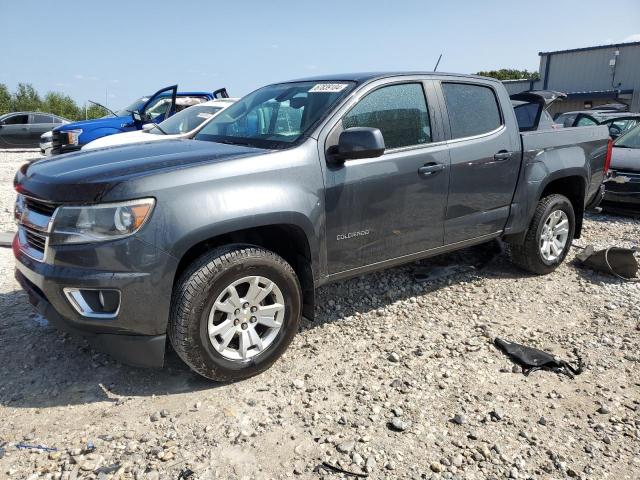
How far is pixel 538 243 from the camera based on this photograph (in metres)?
4.80

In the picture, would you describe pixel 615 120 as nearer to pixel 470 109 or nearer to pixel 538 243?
pixel 538 243

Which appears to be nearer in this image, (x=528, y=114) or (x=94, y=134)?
(x=528, y=114)

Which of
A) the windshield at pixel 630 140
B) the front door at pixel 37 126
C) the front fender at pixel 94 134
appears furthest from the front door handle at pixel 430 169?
the front door at pixel 37 126

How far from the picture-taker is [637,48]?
102 feet

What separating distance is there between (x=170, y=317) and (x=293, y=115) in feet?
5.43

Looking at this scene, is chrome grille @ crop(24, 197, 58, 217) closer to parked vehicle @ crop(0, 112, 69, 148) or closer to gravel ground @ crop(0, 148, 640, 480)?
gravel ground @ crop(0, 148, 640, 480)

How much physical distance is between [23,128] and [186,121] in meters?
13.7

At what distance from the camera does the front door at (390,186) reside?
10.8 ft

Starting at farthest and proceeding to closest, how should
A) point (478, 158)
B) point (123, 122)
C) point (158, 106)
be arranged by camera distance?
point (158, 106) < point (123, 122) < point (478, 158)

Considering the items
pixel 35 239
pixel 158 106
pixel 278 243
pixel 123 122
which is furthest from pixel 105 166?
Answer: pixel 158 106

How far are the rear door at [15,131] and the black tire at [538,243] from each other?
59.1 feet

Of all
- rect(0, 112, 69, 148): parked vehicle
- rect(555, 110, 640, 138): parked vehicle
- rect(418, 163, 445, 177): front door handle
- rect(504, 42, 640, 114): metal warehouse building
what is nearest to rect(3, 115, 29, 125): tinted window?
rect(0, 112, 69, 148): parked vehicle

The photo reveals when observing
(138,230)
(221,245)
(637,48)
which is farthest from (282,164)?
(637,48)

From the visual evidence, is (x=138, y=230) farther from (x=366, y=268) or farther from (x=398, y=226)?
(x=398, y=226)
